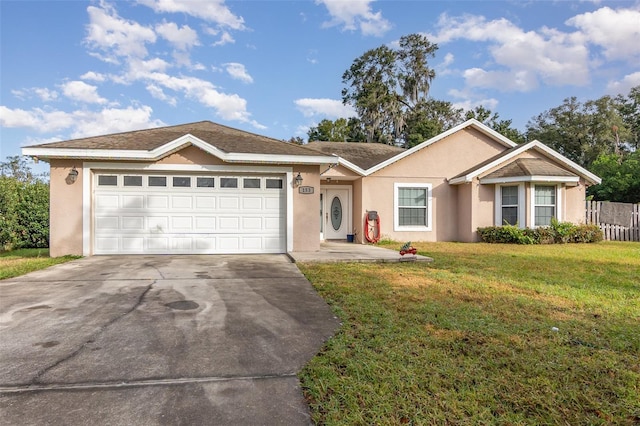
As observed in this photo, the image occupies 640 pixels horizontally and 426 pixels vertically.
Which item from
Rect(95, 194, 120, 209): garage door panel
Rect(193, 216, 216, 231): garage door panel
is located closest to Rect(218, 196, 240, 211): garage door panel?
Rect(193, 216, 216, 231): garage door panel

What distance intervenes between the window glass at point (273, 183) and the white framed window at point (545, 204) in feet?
32.4

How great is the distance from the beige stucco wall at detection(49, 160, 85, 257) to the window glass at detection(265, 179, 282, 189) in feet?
15.8

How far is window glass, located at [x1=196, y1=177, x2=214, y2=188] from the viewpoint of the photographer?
9656mm

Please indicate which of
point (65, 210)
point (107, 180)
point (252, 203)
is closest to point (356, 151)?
point (252, 203)

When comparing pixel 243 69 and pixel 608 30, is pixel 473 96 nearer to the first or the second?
pixel 608 30

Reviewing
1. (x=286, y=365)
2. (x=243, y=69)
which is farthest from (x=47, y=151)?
(x=243, y=69)

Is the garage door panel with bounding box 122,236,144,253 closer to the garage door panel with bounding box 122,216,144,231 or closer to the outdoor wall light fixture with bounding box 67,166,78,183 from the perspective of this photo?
the garage door panel with bounding box 122,216,144,231

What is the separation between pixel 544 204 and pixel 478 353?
12598 millimetres

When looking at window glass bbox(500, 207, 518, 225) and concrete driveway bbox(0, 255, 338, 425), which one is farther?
window glass bbox(500, 207, 518, 225)

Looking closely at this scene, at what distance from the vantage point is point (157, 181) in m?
9.48

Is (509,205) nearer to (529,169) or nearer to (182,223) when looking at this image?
(529,169)

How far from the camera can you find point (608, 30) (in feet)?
54.4

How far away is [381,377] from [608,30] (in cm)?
2185

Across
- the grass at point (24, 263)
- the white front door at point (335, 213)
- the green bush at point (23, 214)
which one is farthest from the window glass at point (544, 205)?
the green bush at point (23, 214)
